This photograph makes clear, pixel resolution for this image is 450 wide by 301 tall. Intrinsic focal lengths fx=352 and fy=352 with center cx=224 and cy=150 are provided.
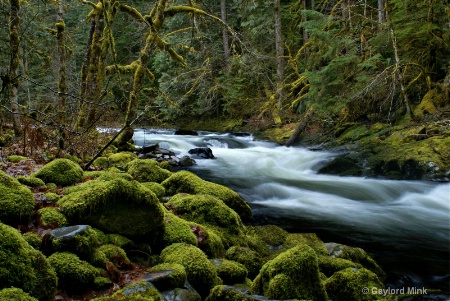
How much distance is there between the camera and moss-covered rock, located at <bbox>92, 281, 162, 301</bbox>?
251cm

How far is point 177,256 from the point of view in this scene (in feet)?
11.9

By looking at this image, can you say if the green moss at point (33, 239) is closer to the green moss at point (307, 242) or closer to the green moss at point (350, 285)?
the green moss at point (350, 285)

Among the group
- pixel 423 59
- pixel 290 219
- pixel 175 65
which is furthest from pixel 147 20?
pixel 175 65

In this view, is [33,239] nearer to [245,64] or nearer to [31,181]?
[31,181]

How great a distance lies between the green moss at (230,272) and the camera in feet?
12.5

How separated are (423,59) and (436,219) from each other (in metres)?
8.15

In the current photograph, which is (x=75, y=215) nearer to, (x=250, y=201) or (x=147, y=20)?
(x=250, y=201)

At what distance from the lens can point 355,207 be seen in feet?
26.9

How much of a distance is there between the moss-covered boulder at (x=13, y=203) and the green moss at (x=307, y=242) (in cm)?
340

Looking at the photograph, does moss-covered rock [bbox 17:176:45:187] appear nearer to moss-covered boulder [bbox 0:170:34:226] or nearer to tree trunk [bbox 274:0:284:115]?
moss-covered boulder [bbox 0:170:34:226]

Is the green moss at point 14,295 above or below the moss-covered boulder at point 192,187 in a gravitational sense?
above

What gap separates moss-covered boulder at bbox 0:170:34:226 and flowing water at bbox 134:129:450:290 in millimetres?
4479

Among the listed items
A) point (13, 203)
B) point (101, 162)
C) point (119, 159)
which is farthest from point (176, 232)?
point (119, 159)

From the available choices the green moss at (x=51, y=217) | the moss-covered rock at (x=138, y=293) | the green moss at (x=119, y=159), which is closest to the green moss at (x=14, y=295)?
Answer: the moss-covered rock at (x=138, y=293)
